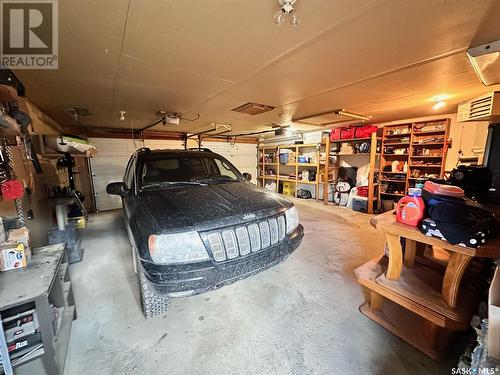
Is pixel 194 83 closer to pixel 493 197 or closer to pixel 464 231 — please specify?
pixel 464 231

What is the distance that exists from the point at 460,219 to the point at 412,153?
4.65 meters

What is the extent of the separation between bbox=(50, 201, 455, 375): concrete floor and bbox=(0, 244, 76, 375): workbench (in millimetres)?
186

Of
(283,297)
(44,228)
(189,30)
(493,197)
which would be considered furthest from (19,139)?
(493,197)

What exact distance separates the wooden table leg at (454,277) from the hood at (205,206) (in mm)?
1236

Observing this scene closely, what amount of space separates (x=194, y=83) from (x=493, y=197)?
134 inches

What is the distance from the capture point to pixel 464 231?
1142mm

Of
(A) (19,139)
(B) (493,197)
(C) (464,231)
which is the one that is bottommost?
(C) (464,231)

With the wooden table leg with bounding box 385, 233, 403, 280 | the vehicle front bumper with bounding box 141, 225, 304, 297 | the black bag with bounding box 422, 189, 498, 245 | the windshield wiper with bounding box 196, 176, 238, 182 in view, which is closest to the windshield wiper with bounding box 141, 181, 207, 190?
the windshield wiper with bounding box 196, 176, 238, 182

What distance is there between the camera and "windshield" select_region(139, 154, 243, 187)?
2277 millimetres

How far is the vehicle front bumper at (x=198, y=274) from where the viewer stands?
1338 mm

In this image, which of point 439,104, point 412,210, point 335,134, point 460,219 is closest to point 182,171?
point 412,210

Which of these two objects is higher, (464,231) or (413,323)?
(464,231)

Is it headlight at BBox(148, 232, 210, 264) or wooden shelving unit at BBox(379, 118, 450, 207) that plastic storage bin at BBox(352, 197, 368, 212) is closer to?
wooden shelving unit at BBox(379, 118, 450, 207)

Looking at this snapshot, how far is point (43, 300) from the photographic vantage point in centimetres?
106
